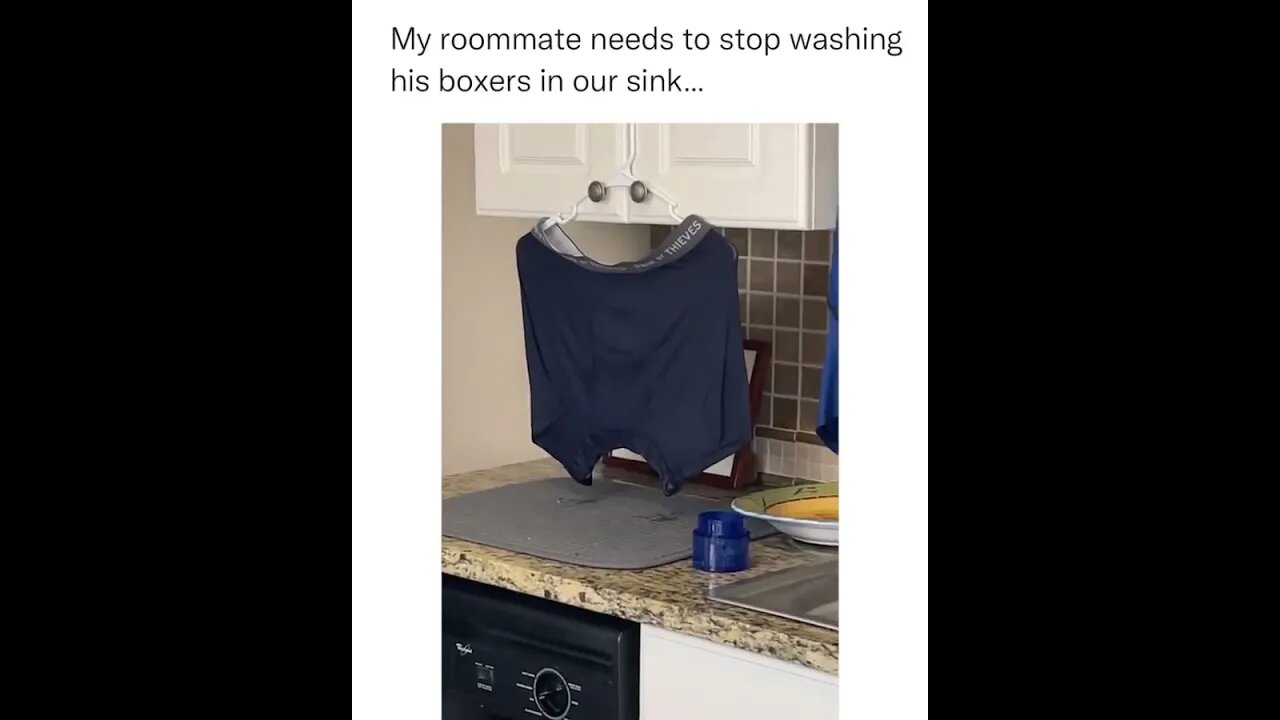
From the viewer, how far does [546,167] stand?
7.90 ft

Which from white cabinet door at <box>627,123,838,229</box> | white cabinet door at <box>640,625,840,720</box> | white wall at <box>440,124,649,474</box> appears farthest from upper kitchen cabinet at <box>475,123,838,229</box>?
white cabinet door at <box>640,625,840,720</box>

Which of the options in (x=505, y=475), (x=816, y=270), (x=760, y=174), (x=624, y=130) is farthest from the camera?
(x=505, y=475)

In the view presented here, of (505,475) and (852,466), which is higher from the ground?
(852,466)

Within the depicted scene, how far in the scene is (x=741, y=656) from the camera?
6.10 feet

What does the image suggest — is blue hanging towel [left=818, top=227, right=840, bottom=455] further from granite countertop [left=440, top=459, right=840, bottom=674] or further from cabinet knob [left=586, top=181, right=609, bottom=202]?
cabinet knob [left=586, top=181, right=609, bottom=202]

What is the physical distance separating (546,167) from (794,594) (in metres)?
0.84

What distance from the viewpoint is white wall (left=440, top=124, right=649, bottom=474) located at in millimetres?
2678

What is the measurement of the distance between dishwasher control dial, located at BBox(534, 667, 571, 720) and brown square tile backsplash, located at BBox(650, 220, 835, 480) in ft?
2.05

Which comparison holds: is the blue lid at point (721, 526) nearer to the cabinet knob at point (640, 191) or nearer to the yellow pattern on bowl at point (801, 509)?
the yellow pattern on bowl at point (801, 509)

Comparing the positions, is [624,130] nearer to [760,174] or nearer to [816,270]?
[760,174]

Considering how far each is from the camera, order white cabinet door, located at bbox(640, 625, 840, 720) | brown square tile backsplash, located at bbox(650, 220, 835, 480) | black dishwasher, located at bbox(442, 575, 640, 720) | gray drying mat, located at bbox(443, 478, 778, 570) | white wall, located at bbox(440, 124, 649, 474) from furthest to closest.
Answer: white wall, located at bbox(440, 124, 649, 474) < brown square tile backsplash, located at bbox(650, 220, 835, 480) < gray drying mat, located at bbox(443, 478, 778, 570) < black dishwasher, located at bbox(442, 575, 640, 720) < white cabinet door, located at bbox(640, 625, 840, 720)

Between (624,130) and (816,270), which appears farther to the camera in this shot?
(816,270)

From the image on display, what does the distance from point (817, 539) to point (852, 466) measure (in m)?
0.91
